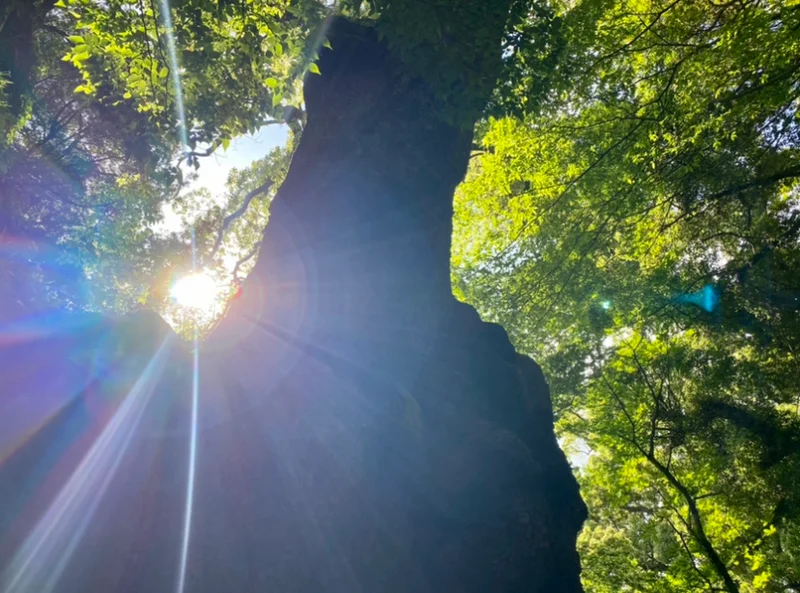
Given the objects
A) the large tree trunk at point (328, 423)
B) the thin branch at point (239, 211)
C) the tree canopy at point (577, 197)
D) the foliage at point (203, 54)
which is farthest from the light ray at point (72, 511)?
the thin branch at point (239, 211)

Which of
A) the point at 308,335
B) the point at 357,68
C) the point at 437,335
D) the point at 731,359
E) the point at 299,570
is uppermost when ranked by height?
the point at 731,359

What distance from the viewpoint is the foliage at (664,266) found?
8.11 meters

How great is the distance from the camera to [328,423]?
3.05 m

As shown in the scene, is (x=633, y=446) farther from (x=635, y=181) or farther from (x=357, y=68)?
(x=357, y=68)

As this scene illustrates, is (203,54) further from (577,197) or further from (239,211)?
(239,211)

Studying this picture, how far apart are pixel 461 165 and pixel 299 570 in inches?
145

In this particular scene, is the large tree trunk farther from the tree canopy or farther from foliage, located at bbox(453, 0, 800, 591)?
foliage, located at bbox(453, 0, 800, 591)

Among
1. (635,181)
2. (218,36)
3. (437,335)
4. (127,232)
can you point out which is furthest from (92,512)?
(127,232)

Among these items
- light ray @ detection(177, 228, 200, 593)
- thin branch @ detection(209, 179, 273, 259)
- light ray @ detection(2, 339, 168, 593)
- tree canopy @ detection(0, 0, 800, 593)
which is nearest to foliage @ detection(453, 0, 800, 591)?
tree canopy @ detection(0, 0, 800, 593)

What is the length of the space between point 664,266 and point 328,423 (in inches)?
394

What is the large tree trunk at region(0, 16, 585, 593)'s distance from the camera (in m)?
2.67

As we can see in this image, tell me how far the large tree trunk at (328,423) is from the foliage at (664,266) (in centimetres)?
346

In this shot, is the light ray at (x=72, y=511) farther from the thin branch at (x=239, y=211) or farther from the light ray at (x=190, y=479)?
the thin branch at (x=239, y=211)

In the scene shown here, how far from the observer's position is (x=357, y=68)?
443cm
